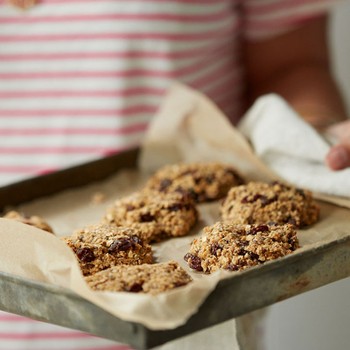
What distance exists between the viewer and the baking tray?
681mm

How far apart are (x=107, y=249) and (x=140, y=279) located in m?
0.13

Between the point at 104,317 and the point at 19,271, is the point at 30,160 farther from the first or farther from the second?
the point at 104,317

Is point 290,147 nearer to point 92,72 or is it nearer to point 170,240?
point 170,240

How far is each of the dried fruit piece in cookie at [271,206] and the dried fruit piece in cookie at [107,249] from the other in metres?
0.15

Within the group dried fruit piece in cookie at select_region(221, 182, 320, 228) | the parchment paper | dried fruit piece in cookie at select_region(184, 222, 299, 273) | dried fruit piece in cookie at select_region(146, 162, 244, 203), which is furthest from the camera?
dried fruit piece in cookie at select_region(146, 162, 244, 203)

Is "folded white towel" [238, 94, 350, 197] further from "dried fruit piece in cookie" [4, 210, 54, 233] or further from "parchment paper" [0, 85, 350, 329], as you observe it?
"dried fruit piece in cookie" [4, 210, 54, 233]

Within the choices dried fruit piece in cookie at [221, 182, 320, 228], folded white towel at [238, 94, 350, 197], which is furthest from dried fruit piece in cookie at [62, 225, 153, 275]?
folded white towel at [238, 94, 350, 197]

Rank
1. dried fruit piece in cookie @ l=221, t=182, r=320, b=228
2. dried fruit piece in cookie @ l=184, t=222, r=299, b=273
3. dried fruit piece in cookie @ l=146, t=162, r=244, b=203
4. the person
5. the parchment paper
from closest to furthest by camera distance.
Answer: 1. the parchment paper
2. dried fruit piece in cookie @ l=184, t=222, r=299, b=273
3. dried fruit piece in cookie @ l=221, t=182, r=320, b=228
4. dried fruit piece in cookie @ l=146, t=162, r=244, b=203
5. the person

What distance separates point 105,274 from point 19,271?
0.32 feet

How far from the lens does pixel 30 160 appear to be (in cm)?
134

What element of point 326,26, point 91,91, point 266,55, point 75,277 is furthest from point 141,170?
point 75,277

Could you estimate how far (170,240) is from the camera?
98 centimetres

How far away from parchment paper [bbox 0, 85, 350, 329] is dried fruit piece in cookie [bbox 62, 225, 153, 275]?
0.05 meters

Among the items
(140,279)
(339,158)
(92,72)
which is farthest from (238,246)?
(92,72)
